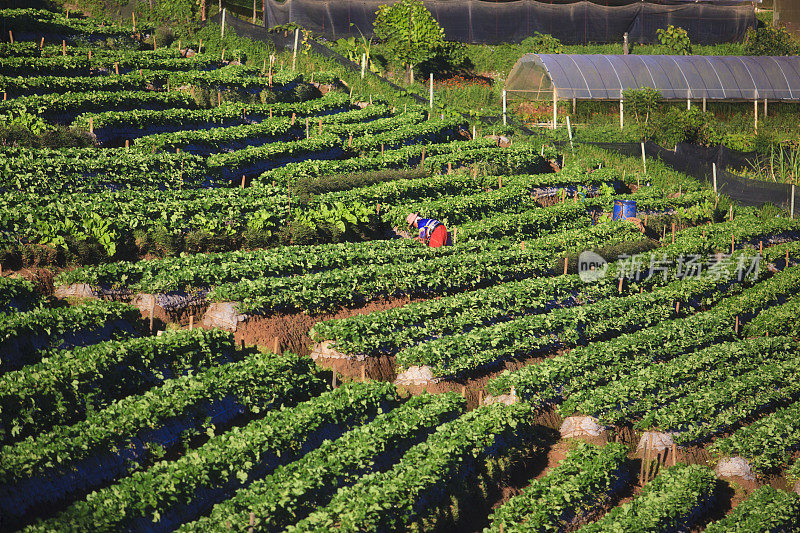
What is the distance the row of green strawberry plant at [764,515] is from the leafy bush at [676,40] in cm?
3690

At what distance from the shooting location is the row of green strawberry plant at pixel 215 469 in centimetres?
1017

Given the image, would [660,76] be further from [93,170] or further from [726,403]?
[93,170]

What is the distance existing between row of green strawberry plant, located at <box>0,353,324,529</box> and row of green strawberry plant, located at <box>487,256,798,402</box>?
466 centimetres

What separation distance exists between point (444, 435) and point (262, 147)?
47.7 ft

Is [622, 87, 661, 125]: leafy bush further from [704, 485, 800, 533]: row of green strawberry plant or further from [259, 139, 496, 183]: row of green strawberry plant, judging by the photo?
[704, 485, 800, 533]: row of green strawberry plant

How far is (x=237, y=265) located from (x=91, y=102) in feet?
35.2

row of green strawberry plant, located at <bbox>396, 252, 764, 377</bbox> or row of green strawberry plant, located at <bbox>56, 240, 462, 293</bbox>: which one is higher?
row of green strawberry plant, located at <bbox>56, 240, 462, 293</bbox>

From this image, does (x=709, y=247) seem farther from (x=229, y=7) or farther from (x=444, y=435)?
(x=229, y=7)

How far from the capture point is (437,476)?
12523 mm

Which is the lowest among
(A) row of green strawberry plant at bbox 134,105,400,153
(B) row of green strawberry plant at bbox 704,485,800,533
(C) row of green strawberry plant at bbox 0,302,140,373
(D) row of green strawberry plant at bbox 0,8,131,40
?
(B) row of green strawberry plant at bbox 704,485,800,533

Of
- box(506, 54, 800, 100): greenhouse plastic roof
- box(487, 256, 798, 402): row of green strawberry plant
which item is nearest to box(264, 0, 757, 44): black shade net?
box(506, 54, 800, 100): greenhouse plastic roof

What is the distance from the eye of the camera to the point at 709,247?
81.9 ft

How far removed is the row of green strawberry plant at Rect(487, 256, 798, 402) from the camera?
1647 cm

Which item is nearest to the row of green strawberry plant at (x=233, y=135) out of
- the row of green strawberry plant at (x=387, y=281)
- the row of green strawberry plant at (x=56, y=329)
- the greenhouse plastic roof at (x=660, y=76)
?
the row of green strawberry plant at (x=387, y=281)
